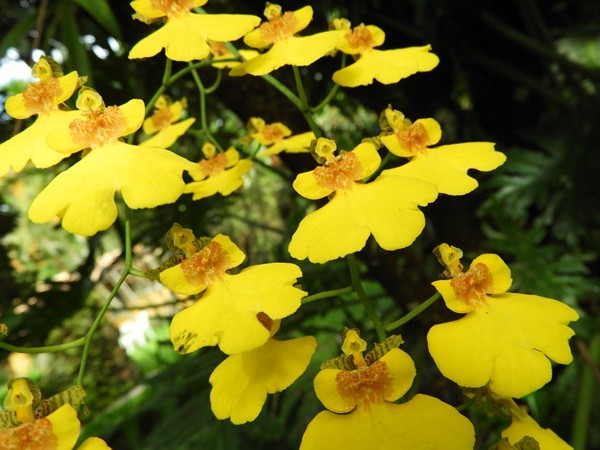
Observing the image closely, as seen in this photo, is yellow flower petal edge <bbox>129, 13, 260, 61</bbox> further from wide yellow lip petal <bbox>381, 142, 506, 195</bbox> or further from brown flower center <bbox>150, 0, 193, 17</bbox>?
wide yellow lip petal <bbox>381, 142, 506, 195</bbox>

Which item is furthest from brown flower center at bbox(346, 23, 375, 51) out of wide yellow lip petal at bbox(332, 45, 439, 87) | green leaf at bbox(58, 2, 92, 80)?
green leaf at bbox(58, 2, 92, 80)

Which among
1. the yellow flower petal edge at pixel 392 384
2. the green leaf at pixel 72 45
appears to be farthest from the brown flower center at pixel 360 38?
the green leaf at pixel 72 45

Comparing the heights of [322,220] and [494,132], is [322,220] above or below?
above

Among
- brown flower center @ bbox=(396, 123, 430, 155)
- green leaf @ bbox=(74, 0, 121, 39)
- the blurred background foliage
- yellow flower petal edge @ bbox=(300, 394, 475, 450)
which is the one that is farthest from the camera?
the blurred background foliage

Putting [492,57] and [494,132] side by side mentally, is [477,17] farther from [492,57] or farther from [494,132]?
[494,132]

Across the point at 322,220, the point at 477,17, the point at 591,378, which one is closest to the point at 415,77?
the point at 477,17

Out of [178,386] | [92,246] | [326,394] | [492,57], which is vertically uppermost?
[326,394]

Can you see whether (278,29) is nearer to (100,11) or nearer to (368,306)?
(368,306)
